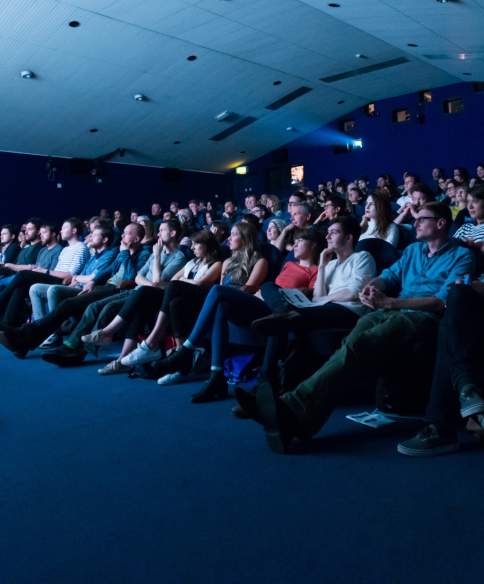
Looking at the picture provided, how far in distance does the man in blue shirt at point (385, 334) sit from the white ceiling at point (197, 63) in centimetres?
499

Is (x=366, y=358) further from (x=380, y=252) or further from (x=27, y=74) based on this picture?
(x=27, y=74)

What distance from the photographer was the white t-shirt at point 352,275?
2.69 metres

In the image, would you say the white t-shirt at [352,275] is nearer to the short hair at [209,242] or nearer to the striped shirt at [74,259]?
the short hair at [209,242]

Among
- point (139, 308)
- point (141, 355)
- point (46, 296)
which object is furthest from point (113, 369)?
point (46, 296)

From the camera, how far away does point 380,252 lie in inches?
122

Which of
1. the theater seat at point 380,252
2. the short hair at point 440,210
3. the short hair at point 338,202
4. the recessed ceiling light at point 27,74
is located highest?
the recessed ceiling light at point 27,74

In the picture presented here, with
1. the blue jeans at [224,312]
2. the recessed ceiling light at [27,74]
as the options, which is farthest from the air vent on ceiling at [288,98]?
the blue jeans at [224,312]

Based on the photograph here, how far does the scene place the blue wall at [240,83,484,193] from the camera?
1153cm

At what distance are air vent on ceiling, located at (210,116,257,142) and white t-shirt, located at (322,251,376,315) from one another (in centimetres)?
1042

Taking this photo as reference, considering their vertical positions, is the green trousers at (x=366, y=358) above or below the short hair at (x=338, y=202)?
below

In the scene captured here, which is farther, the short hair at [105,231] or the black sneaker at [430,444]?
the short hair at [105,231]

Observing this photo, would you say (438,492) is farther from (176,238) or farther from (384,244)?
(176,238)

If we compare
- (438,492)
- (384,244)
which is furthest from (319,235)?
(438,492)

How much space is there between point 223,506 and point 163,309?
1810 mm
